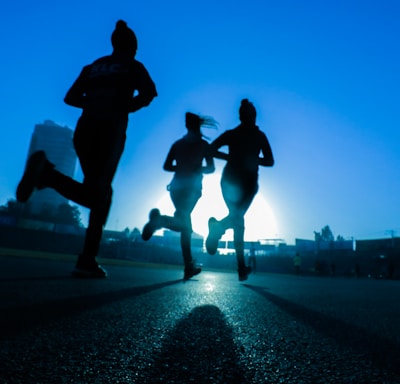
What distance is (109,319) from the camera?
1.41 m

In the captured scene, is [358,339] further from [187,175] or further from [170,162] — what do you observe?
[170,162]

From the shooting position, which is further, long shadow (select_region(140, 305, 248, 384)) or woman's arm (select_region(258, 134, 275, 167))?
woman's arm (select_region(258, 134, 275, 167))

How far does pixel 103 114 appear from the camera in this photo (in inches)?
120

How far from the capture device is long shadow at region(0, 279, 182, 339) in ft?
3.74

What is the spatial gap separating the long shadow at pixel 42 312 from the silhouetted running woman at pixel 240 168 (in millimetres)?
2283

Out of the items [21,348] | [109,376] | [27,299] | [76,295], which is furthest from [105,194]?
[109,376]

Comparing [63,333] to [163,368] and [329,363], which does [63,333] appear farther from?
[329,363]

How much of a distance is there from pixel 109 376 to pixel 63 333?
45cm

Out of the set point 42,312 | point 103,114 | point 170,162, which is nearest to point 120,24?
point 103,114

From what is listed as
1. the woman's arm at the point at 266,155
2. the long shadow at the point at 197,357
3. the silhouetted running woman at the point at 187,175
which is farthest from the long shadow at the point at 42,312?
the woman's arm at the point at 266,155

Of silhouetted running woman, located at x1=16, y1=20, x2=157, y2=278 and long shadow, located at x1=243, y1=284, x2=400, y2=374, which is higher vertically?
silhouetted running woman, located at x1=16, y1=20, x2=157, y2=278

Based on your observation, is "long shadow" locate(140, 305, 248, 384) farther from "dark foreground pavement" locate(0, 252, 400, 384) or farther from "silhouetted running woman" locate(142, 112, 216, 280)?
"silhouetted running woman" locate(142, 112, 216, 280)

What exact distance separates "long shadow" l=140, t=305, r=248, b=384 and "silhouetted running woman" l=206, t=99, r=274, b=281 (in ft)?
8.72

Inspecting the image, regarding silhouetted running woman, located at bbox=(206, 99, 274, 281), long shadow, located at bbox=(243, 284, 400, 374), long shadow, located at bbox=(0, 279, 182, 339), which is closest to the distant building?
silhouetted running woman, located at bbox=(206, 99, 274, 281)
